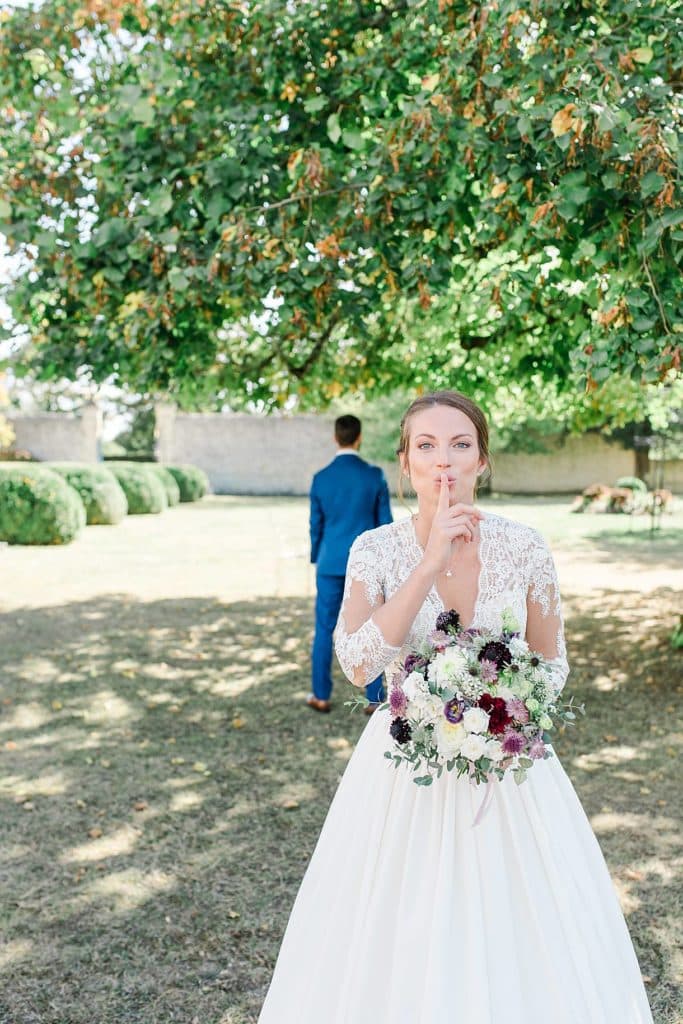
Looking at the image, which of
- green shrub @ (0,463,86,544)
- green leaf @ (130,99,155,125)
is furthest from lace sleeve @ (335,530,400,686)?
green shrub @ (0,463,86,544)

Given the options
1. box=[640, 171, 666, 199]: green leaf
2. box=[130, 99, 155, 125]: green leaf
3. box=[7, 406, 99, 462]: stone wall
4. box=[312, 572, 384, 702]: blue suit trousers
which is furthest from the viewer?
box=[7, 406, 99, 462]: stone wall

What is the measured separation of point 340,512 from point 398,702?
14.8ft

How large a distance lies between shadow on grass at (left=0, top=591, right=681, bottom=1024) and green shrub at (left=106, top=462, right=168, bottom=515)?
16.0 m

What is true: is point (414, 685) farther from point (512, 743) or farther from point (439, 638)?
point (512, 743)

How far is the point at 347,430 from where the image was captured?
6.75 m

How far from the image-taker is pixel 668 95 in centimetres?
496

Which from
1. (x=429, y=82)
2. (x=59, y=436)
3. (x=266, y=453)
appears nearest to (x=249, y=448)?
(x=266, y=453)

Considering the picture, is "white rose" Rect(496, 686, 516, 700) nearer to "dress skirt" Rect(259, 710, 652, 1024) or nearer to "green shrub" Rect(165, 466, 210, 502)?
"dress skirt" Rect(259, 710, 652, 1024)

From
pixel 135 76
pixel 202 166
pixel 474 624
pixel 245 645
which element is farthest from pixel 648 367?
pixel 245 645

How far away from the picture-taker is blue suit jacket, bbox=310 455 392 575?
6.76 meters

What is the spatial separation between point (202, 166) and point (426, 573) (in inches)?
184

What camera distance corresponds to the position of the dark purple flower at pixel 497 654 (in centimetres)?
225

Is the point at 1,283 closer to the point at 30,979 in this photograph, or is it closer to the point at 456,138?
the point at 456,138

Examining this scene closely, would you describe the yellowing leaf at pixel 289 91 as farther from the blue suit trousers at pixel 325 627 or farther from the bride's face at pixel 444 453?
the bride's face at pixel 444 453
